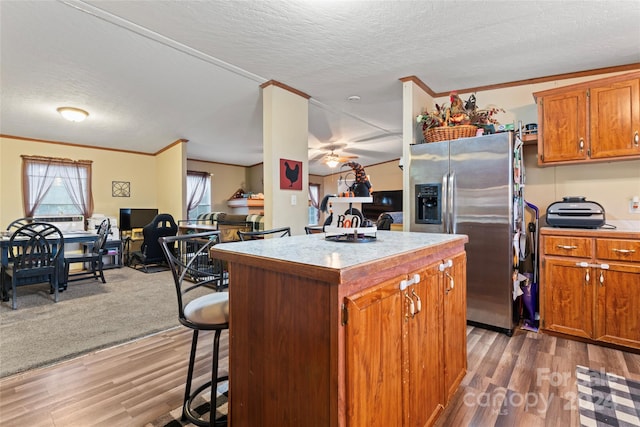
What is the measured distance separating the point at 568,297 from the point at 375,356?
2401 mm

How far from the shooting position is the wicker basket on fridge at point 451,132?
290 centimetres

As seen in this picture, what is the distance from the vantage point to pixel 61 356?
2.26 m

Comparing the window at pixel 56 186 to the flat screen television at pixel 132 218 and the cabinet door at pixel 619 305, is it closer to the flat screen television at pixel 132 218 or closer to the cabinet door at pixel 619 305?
the flat screen television at pixel 132 218

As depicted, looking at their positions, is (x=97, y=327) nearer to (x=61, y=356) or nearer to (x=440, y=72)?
(x=61, y=356)

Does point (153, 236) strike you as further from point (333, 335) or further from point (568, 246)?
point (568, 246)

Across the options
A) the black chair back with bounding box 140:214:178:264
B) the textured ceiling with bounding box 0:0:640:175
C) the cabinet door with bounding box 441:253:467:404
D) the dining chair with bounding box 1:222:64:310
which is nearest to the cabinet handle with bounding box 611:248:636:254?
the cabinet door with bounding box 441:253:467:404

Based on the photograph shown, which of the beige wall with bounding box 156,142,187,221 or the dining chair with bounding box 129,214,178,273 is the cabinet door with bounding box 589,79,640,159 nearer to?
the dining chair with bounding box 129,214,178,273

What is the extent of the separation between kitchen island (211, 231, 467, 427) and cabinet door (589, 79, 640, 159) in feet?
7.70

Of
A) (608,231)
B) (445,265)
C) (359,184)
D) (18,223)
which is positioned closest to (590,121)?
(608,231)

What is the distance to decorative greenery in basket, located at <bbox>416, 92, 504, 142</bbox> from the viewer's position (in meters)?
2.92

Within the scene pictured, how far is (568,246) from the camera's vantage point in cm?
255

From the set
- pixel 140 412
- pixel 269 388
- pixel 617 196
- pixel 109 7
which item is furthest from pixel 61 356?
pixel 617 196

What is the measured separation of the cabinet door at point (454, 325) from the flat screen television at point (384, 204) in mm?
5259

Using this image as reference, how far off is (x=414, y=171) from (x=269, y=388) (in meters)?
2.55
